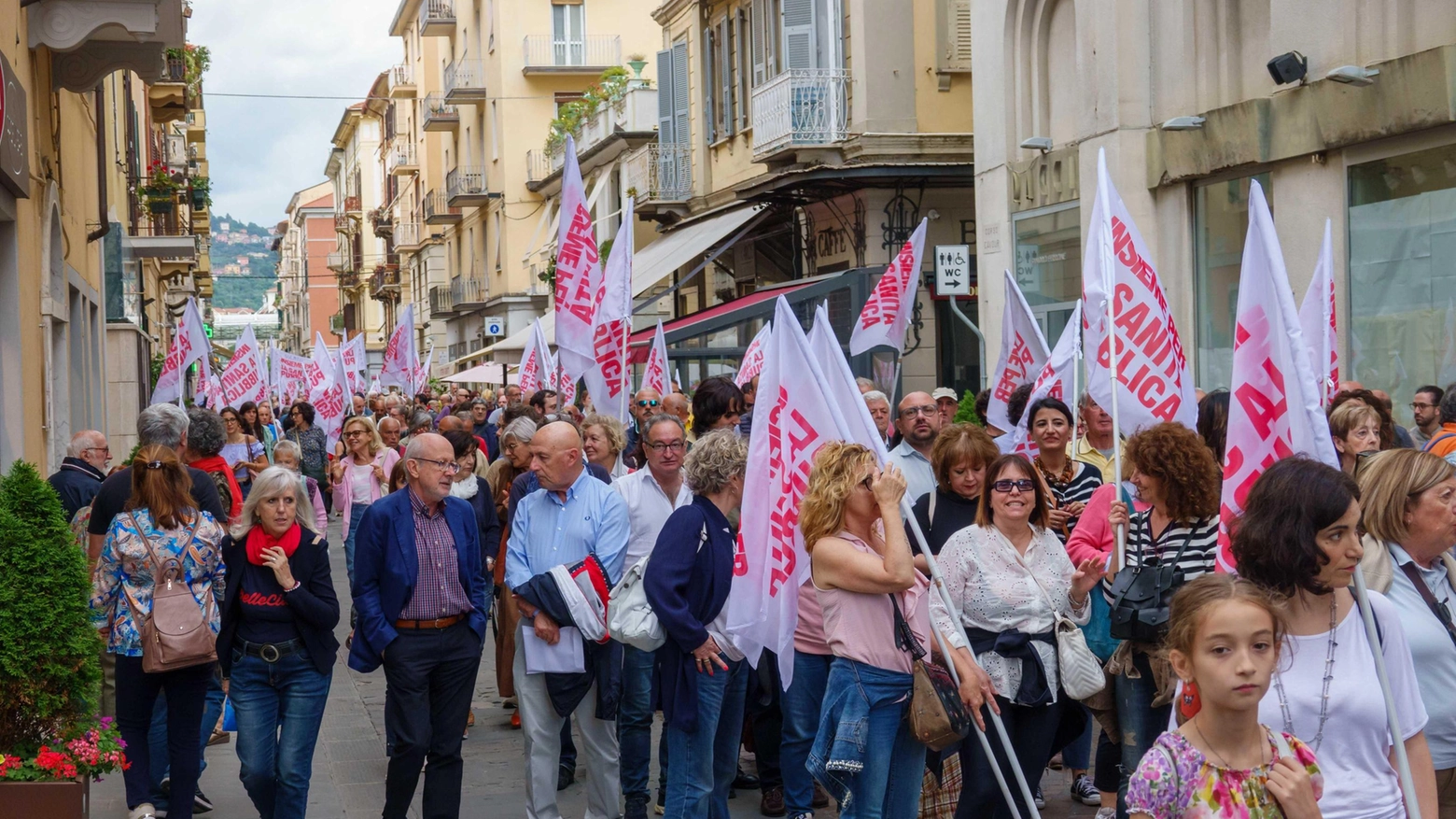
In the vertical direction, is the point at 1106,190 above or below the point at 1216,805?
above

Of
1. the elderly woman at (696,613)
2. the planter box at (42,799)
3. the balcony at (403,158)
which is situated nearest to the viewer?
the planter box at (42,799)

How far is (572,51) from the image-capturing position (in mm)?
46906

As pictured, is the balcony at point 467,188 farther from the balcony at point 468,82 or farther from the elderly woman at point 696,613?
the elderly woman at point 696,613

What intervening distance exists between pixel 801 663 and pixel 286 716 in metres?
2.18

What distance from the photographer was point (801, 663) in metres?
6.71

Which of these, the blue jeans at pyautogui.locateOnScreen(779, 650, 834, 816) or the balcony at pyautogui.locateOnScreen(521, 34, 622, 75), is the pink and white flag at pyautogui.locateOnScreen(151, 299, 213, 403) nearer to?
the blue jeans at pyautogui.locateOnScreen(779, 650, 834, 816)

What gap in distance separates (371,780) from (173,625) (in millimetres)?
2033

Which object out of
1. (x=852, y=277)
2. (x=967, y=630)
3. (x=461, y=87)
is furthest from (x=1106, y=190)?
(x=461, y=87)

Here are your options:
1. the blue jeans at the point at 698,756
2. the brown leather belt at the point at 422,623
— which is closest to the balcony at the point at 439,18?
the brown leather belt at the point at 422,623

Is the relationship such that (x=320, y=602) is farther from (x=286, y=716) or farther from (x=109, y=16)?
(x=109, y=16)

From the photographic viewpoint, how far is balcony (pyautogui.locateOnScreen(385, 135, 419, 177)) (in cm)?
6625

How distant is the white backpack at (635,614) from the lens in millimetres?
6367

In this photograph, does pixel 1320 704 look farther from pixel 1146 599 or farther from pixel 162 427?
pixel 162 427

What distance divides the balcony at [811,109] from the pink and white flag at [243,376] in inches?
296
